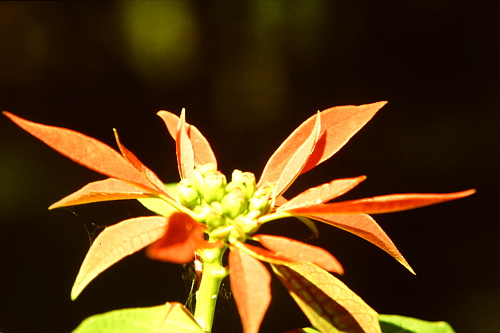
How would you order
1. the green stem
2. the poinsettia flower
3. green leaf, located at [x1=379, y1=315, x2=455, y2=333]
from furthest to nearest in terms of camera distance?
green leaf, located at [x1=379, y1=315, x2=455, y2=333] → the green stem → the poinsettia flower

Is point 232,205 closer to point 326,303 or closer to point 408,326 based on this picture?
point 326,303

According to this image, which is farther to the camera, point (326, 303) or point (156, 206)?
point (156, 206)

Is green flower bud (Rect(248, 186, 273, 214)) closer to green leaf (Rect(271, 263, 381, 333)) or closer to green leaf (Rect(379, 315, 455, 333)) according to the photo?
green leaf (Rect(271, 263, 381, 333))

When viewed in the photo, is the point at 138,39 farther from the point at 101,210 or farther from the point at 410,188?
the point at 410,188

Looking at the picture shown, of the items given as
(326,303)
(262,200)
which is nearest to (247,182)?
(262,200)

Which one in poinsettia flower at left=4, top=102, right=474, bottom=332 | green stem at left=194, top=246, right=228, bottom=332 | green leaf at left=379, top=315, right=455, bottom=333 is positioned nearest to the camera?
poinsettia flower at left=4, top=102, right=474, bottom=332

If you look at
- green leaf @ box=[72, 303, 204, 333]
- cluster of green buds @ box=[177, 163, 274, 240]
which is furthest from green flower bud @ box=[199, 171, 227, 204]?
green leaf @ box=[72, 303, 204, 333]

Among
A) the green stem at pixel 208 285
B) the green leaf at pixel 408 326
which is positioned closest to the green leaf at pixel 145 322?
the green stem at pixel 208 285

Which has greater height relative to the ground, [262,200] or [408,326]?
[262,200]
